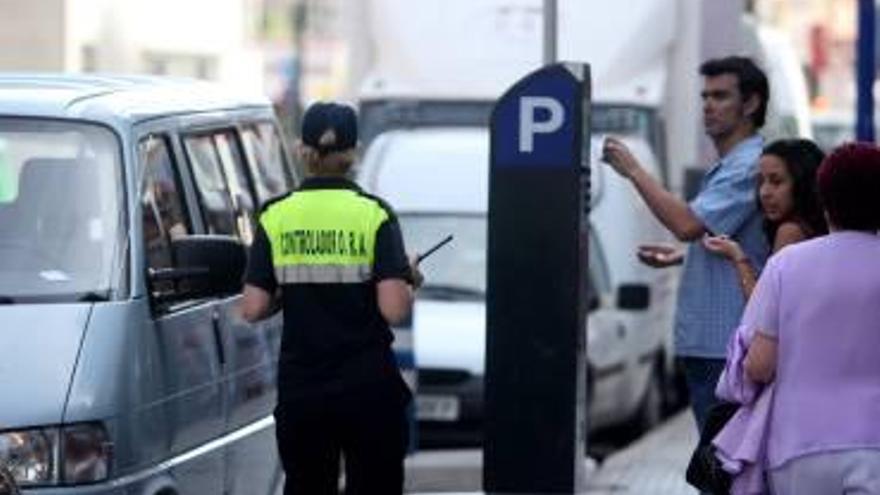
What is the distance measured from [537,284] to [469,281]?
6112 millimetres

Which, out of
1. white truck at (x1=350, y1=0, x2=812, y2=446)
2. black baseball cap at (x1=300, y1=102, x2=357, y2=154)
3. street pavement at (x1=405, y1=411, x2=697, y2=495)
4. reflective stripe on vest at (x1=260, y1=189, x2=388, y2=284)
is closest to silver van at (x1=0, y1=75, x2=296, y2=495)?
reflective stripe on vest at (x1=260, y1=189, x2=388, y2=284)

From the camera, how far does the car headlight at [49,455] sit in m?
7.64

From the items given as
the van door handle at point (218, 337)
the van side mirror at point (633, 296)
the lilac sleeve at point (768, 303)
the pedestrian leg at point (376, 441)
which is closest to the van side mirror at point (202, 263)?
the van door handle at point (218, 337)

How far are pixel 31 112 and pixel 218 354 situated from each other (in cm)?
111

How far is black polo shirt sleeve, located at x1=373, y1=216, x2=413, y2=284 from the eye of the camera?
814cm

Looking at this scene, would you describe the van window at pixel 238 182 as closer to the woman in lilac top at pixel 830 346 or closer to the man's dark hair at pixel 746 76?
the man's dark hair at pixel 746 76

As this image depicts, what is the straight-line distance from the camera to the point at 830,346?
689cm

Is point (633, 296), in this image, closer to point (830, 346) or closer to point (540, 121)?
point (540, 121)

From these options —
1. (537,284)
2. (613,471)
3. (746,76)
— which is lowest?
(613,471)

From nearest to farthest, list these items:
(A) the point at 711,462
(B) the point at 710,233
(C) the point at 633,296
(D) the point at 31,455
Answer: (A) the point at 711,462 < (D) the point at 31,455 < (B) the point at 710,233 < (C) the point at 633,296

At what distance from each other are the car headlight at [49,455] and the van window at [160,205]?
81cm

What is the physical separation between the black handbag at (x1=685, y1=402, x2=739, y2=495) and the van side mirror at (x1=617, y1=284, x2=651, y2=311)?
7.65m

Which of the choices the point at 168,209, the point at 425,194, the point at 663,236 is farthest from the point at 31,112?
the point at 663,236

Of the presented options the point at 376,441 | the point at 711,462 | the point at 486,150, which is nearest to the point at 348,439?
the point at 376,441
